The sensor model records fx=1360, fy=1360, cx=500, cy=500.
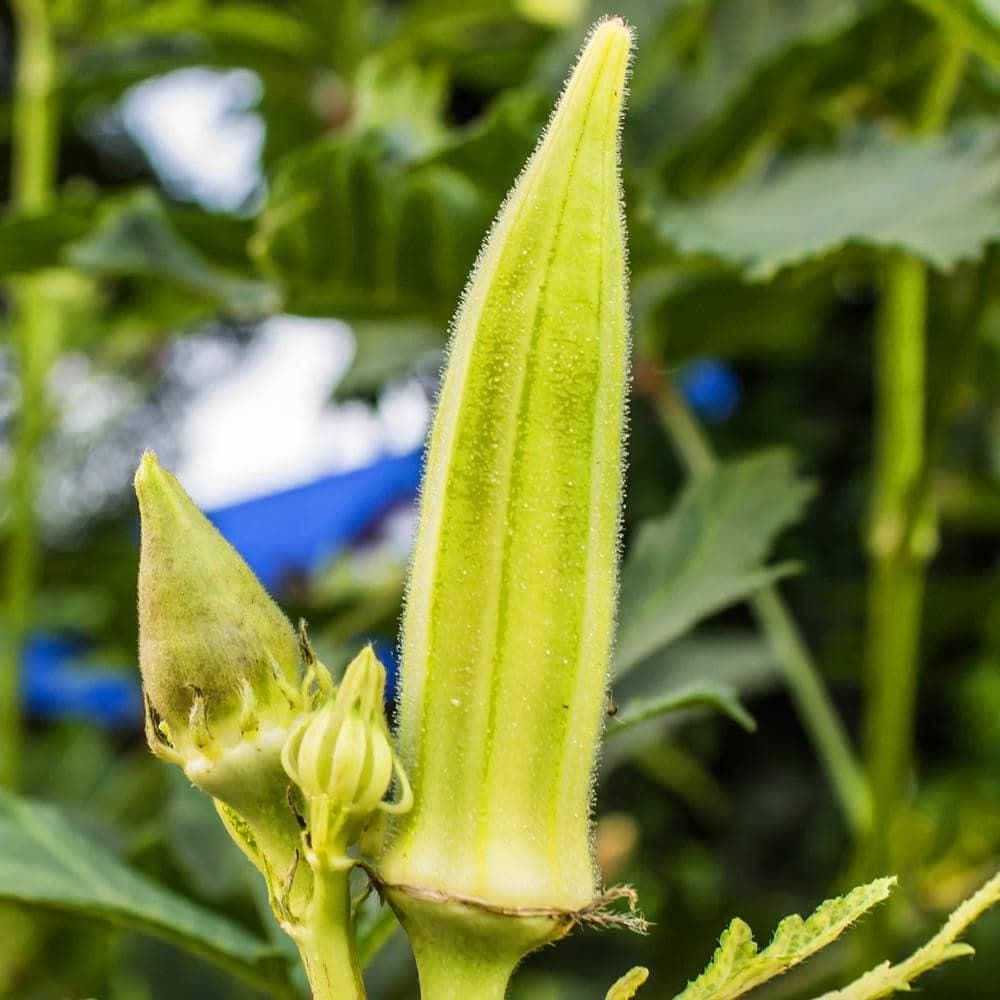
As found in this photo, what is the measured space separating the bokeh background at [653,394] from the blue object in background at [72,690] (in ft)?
0.03

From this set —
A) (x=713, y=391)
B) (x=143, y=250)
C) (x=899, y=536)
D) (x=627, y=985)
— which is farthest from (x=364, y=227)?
(x=713, y=391)

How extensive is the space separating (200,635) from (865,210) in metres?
0.62

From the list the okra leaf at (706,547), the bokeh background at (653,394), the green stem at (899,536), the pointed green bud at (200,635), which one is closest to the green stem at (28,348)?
the bokeh background at (653,394)

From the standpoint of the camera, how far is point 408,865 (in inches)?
18.4

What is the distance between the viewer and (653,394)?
136 centimetres

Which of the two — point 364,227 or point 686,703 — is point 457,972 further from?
point 364,227

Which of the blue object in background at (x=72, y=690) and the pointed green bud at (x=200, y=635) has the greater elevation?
the pointed green bud at (x=200, y=635)

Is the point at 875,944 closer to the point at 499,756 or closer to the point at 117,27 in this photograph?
the point at 499,756

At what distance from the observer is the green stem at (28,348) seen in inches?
53.2

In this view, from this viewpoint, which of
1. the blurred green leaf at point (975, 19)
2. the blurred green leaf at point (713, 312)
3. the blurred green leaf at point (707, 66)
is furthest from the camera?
the blurred green leaf at point (713, 312)

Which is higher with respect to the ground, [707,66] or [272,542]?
[707,66]

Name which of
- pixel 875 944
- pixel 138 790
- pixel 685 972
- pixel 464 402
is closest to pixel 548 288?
pixel 464 402

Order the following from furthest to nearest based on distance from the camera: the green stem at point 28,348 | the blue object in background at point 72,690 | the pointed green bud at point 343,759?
the blue object in background at point 72,690 < the green stem at point 28,348 < the pointed green bud at point 343,759

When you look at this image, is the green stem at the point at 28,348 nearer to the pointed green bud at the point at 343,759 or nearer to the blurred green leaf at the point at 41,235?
the blurred green leaf at the point at 41,235
